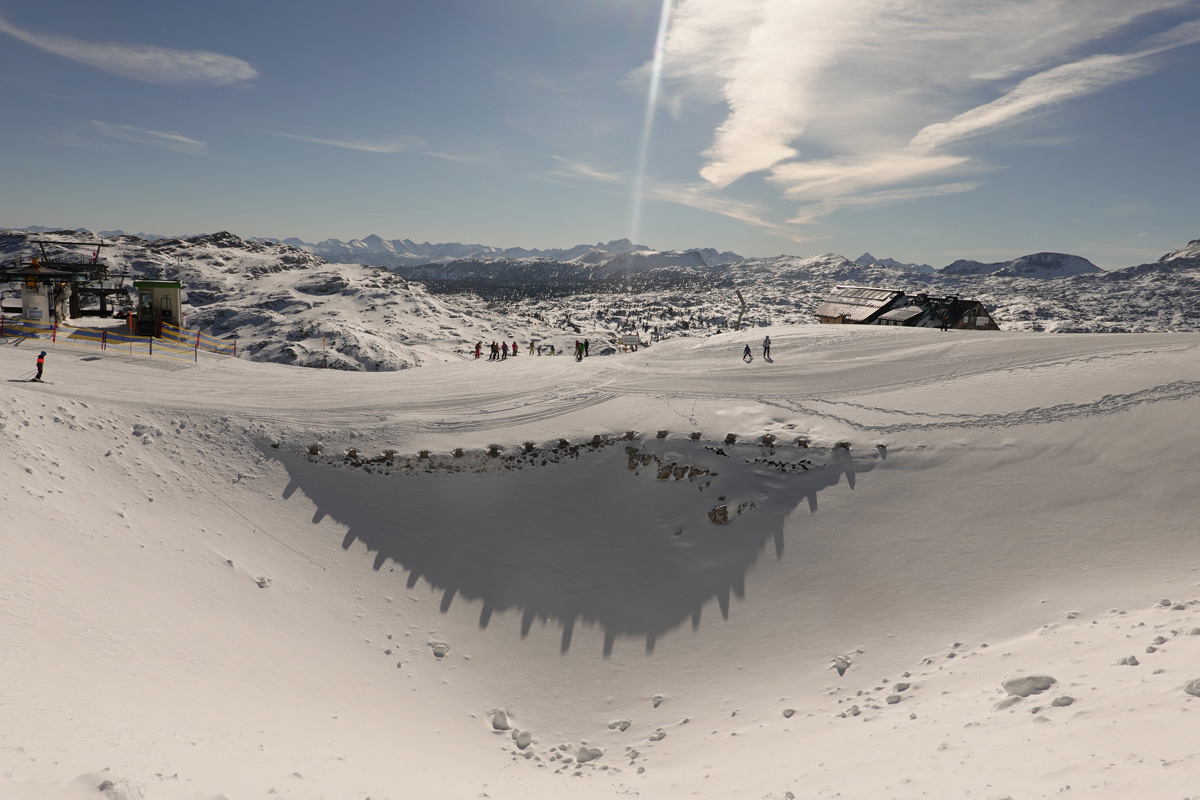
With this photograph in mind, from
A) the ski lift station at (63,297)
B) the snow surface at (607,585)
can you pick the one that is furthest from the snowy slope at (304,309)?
the snow surface at (607,585)

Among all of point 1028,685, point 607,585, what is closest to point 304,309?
point 607,585

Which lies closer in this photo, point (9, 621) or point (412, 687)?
point (9, 621)

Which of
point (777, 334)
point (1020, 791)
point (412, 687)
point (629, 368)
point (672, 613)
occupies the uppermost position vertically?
point (777, 334)

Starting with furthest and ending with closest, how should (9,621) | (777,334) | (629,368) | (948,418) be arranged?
(777,334) → (629,368) → (948,418) → (9,621)

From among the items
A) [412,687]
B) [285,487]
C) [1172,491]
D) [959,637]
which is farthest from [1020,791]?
[285,487]

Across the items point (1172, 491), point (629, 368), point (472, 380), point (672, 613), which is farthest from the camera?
point (629, 368)

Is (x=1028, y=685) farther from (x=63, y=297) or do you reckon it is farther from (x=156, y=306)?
(x=63, y=297)

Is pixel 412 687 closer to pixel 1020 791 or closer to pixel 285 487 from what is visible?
pixel 285 487

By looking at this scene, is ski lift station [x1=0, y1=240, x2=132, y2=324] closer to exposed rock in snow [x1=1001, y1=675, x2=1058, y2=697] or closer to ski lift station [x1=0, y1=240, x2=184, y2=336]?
ski lift station [x1=0, y1=240, x2=184, y2=336]
